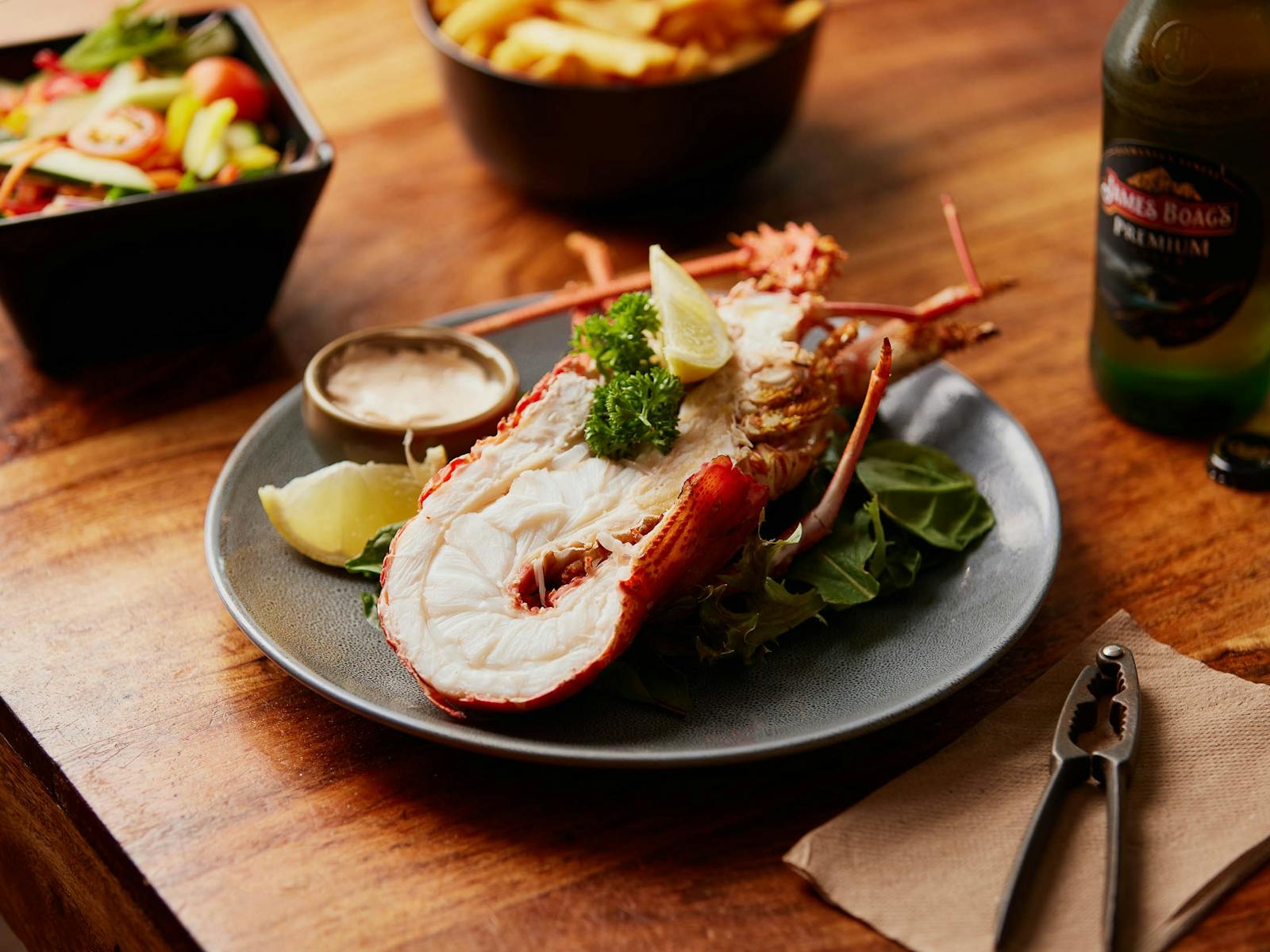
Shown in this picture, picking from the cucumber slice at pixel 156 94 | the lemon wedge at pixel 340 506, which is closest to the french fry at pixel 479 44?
the cucumber slice at pixel 156 94

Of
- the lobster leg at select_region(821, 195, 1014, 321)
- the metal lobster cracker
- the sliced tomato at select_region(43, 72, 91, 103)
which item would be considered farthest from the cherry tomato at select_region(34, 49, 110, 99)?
the metal lobster cracker

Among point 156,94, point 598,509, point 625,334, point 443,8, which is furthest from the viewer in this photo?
point 443,8

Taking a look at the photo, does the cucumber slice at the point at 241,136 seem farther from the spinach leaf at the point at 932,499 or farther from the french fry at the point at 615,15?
the spinach leaf at the point at 932,499

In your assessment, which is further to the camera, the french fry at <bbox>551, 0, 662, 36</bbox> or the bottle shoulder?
the french fry at <bbox>551, 0, 662, 36</bbox>

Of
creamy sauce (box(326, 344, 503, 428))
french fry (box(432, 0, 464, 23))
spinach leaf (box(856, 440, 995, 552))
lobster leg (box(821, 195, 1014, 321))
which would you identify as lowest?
spinach leaf (box(856, 440, 995, 552))

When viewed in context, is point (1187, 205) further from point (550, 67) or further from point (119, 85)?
point (119, 85)

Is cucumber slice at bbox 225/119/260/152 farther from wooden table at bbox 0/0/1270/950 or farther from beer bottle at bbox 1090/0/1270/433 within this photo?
beer bottle at bbox 1090/0/1270/433

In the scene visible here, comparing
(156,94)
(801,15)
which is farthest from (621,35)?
(156,94)

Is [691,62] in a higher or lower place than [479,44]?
lower
